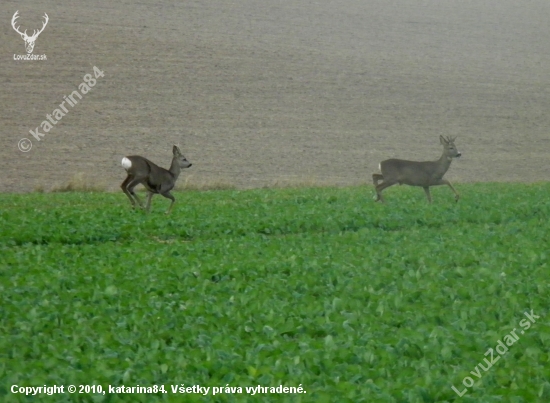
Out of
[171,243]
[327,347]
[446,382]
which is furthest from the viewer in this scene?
[171,243]

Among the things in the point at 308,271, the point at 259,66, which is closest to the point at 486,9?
the point at 259,66

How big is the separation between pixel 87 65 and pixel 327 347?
33.6 m

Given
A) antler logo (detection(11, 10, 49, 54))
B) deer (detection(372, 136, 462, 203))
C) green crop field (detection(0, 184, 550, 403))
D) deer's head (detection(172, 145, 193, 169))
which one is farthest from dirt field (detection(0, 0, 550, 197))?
green crop field (detection(0, 184, 550, 403))

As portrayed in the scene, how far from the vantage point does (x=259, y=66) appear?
43.5 metres

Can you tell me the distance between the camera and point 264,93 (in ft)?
134

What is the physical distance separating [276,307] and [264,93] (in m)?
A: 32.5

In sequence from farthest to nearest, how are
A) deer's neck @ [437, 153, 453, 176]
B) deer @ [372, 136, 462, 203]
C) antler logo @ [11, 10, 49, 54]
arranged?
antler logo @ [11, 10, 49, 54]
deer's neck @ [437, 153, 453, 176]
deer @ [372, 136, 462, 203]

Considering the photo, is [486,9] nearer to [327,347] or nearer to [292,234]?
[292,234]

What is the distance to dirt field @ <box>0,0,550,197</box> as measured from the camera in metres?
32.8

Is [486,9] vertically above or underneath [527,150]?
above

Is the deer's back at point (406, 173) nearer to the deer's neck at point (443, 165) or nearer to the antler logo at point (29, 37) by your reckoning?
the deer's neck at point (443, 165)

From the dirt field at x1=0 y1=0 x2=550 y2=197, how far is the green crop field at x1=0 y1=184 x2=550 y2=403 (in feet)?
40.9

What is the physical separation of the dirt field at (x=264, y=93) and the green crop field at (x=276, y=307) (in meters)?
12.5

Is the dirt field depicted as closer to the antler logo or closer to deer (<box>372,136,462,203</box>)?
the antler logo
